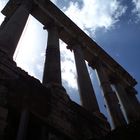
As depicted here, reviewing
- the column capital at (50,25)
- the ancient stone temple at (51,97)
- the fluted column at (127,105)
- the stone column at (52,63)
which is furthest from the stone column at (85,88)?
the fluted column at (127,105)

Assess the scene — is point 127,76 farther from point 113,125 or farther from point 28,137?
point 28,137

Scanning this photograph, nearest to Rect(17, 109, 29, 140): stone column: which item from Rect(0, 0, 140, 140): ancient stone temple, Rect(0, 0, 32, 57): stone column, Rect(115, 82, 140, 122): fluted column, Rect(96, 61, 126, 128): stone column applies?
Rect(0, 0, 140, 140): ancient stone temple

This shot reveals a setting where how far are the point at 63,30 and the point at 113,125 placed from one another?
43.2ft

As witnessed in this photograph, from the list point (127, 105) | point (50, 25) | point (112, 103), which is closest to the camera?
point (112, 103)

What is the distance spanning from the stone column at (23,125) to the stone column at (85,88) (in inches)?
374

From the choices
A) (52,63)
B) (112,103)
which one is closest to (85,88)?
(52,63)

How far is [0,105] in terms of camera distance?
12906mm

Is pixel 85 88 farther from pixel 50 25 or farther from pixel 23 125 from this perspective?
pixel 23 125

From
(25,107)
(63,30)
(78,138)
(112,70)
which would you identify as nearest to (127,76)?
(112,70)

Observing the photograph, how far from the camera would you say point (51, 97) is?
1647cm

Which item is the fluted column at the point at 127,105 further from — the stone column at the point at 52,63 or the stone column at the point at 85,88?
the stone column at the point at 52,63

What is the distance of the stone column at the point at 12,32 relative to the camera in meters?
18.2

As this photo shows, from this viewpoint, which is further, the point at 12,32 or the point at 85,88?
the point at 85,88

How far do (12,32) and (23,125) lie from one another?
9768 mm
